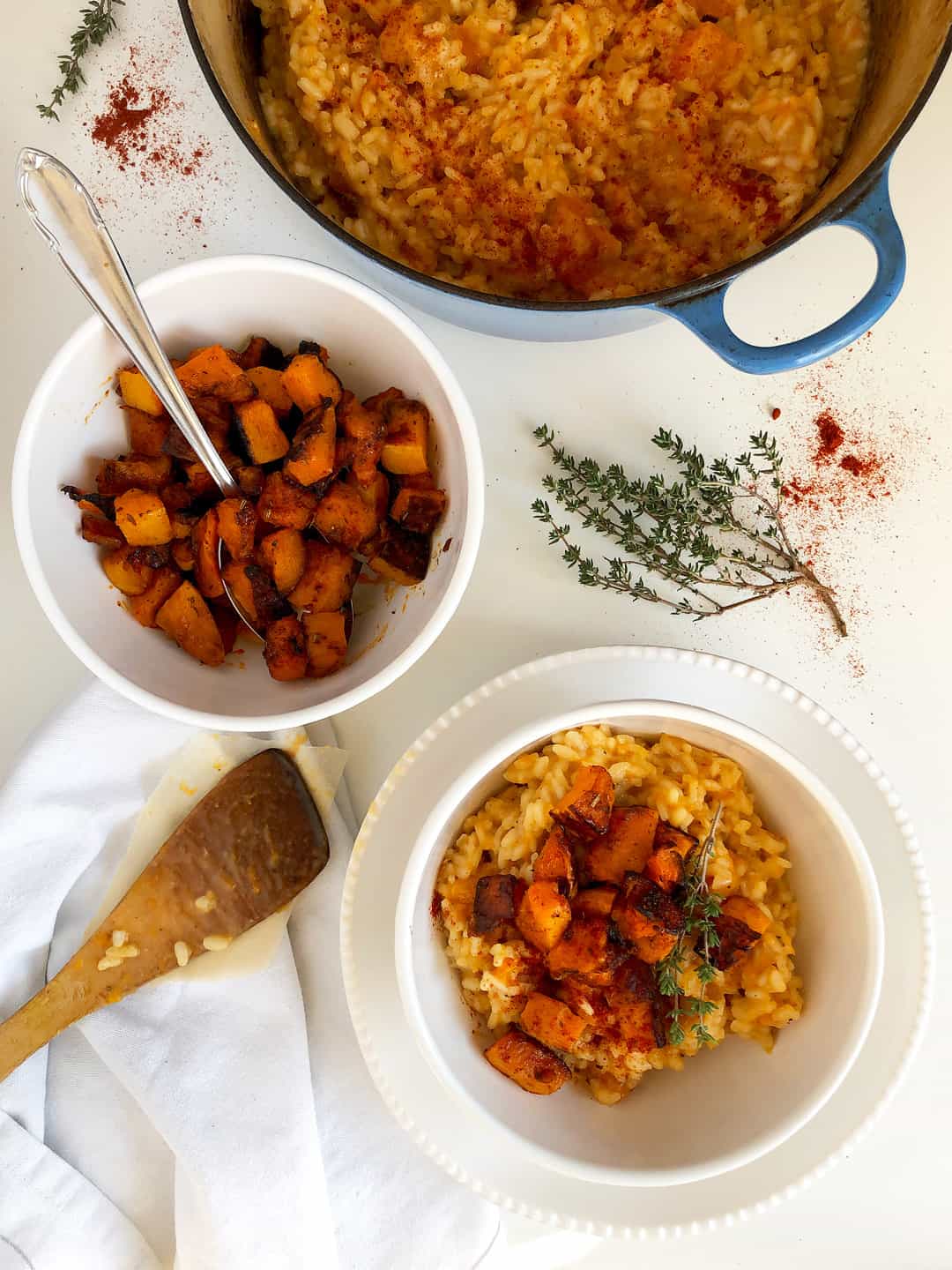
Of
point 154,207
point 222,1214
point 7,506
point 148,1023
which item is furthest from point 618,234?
point 222,1214

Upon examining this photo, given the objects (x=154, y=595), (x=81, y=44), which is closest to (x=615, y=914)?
(x=154, y=595)

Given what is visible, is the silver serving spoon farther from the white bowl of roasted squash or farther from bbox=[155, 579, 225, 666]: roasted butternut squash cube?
bbox=[155, 579, 225, 666]: roasted butternut squash cube

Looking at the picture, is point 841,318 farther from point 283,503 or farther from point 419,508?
point 283,503

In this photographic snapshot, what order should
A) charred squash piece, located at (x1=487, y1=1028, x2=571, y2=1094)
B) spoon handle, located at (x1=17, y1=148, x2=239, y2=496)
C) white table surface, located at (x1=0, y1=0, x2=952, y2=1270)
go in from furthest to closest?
white table surface, located at (x1=0, y1=0, x2=952, y2=1270), charred squash piece, located at (x1=487, y1=1028, x2=571, y2=1094), spoon handle, located at (x1=17, y1=148, x2=239, y2=496)

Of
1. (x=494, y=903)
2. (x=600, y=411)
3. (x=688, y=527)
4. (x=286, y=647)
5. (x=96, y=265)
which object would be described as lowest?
(x=494, y=903)

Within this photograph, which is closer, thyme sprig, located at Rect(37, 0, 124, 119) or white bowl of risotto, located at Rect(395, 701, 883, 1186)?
white bowl of risotto, located at Rect(395, 701, 883, 1186)

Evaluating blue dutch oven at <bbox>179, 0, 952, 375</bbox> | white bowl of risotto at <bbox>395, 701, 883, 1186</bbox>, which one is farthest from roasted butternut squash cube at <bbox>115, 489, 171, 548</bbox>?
white bowl of risotto at <bbox>395, 701, 883, 1186</bbox>
